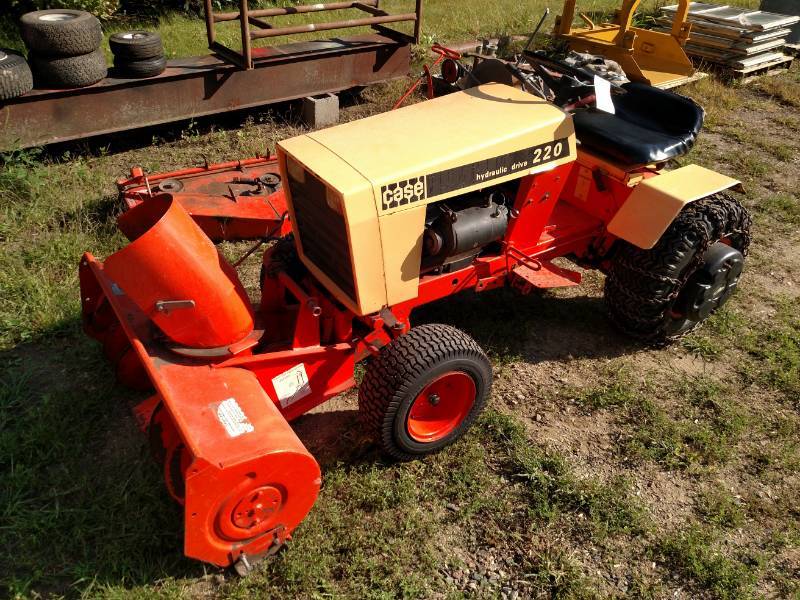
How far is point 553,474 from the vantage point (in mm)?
3695

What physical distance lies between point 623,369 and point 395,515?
194 cm

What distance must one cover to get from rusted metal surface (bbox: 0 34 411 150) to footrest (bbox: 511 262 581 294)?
13.5 ft

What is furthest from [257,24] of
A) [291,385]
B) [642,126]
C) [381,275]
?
[291,385]

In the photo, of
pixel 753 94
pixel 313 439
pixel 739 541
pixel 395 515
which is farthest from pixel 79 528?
pixel 753 94

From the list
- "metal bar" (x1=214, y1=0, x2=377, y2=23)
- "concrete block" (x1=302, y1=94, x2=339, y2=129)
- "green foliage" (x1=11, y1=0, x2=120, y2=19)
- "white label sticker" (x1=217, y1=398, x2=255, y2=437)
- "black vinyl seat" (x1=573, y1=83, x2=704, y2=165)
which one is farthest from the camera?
"green foliage" (x1=11, y1=0, x2=120, y2=19)

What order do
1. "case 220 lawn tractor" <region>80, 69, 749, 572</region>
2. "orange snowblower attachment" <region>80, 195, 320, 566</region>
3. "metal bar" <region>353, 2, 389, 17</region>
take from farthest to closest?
1. "metal bar" <region>353, 2, 389, 17</region>
2. "case 220 lawn tractor" <region>80, 69, 749, 572</region>
3. "orange snowblower attachment" <region>80, 195, 320, 566</region>

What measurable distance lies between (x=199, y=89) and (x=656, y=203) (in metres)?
4.64

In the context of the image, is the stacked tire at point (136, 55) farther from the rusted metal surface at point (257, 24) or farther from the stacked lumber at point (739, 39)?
the stacked lumber at point (739, 39)

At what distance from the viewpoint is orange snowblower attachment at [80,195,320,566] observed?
9.09 feet

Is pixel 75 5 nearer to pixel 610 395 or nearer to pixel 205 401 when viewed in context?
pixel 205 401

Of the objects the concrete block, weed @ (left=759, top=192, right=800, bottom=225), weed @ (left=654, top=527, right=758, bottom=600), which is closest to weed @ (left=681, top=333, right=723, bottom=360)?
weed @ (left=654, top=527, right=758, bottom=600)

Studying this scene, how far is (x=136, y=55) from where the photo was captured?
6.21 meters

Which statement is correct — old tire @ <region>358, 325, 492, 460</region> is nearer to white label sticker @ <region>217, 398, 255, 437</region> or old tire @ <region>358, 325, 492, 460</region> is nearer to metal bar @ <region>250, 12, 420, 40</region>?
white label sticker @ <region>217, 398, 255, 437</region>

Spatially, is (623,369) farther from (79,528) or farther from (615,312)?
(79,528)
